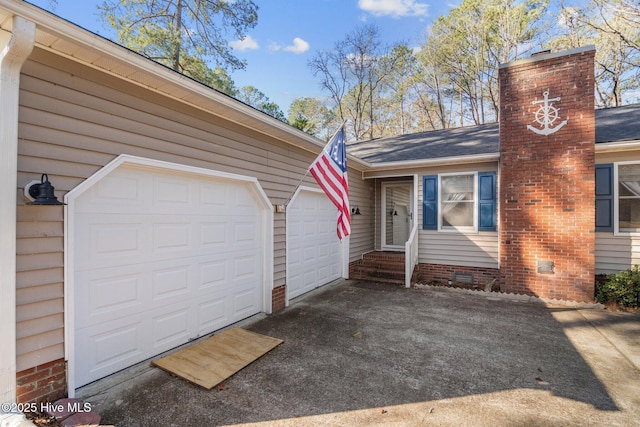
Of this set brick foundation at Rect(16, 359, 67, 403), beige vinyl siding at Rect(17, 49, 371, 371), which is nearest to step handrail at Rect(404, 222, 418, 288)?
Result: beige vinyl siding at Rect(17, 49, 371, 371)

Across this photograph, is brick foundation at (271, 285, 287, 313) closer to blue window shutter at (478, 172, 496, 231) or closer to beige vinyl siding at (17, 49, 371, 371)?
beige vinyl siding at (17, 49, 371, 371)

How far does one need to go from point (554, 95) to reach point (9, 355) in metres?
8.53

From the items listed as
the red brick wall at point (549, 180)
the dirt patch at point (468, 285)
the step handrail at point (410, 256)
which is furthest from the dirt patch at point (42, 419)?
the red brick wall at point (549, 180)

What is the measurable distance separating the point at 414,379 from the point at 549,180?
5117mm

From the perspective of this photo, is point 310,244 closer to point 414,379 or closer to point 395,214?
point 414,379

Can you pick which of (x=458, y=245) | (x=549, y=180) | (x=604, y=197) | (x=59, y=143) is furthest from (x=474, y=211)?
(x=59, y=143)

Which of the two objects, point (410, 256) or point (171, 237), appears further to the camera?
point (410, 256)

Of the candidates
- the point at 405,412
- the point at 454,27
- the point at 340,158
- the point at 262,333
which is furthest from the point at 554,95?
the point at 454,27

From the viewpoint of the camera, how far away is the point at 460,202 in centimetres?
722

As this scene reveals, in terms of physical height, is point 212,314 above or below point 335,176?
below

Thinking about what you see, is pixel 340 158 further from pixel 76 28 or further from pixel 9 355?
pixel 9 355

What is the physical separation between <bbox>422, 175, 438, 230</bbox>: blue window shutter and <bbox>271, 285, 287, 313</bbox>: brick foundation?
4014mm

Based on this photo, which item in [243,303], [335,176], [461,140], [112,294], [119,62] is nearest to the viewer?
[119,62]

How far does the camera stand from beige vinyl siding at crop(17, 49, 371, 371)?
2.41 m
